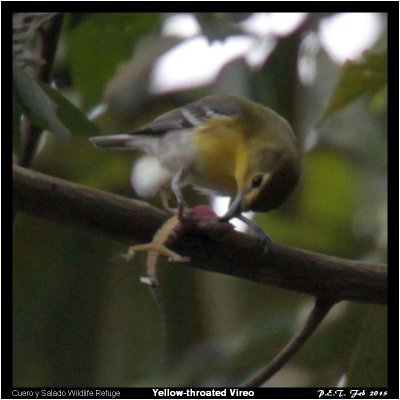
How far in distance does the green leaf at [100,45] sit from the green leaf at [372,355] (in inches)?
29.9

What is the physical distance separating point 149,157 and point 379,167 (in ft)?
2.53

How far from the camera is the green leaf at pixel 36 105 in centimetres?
163

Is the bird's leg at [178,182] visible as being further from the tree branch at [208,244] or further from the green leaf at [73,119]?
the green leaf at [73,119]

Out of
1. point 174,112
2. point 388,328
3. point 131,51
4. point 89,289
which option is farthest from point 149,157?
point 388,328

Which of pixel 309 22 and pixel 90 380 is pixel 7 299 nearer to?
pixel 90 380

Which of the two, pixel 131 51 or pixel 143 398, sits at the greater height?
pixel 131 51

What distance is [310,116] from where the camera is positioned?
2.94 metres

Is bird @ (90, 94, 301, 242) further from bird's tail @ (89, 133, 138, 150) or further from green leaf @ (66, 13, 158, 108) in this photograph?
green leaf @ (66, 13, 158, 108)

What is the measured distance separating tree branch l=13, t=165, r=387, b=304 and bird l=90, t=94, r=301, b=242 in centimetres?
41

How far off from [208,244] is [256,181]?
62 cm

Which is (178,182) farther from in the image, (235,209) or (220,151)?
(235,209)

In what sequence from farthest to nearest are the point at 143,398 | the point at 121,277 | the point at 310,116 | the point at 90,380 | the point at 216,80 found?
the point at 310,116
the point at 216,80
the point at 121,277
the point at 90,380
the point at 143,398

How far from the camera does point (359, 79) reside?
195 centimetres

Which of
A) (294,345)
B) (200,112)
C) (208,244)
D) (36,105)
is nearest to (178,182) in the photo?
(200,112)
